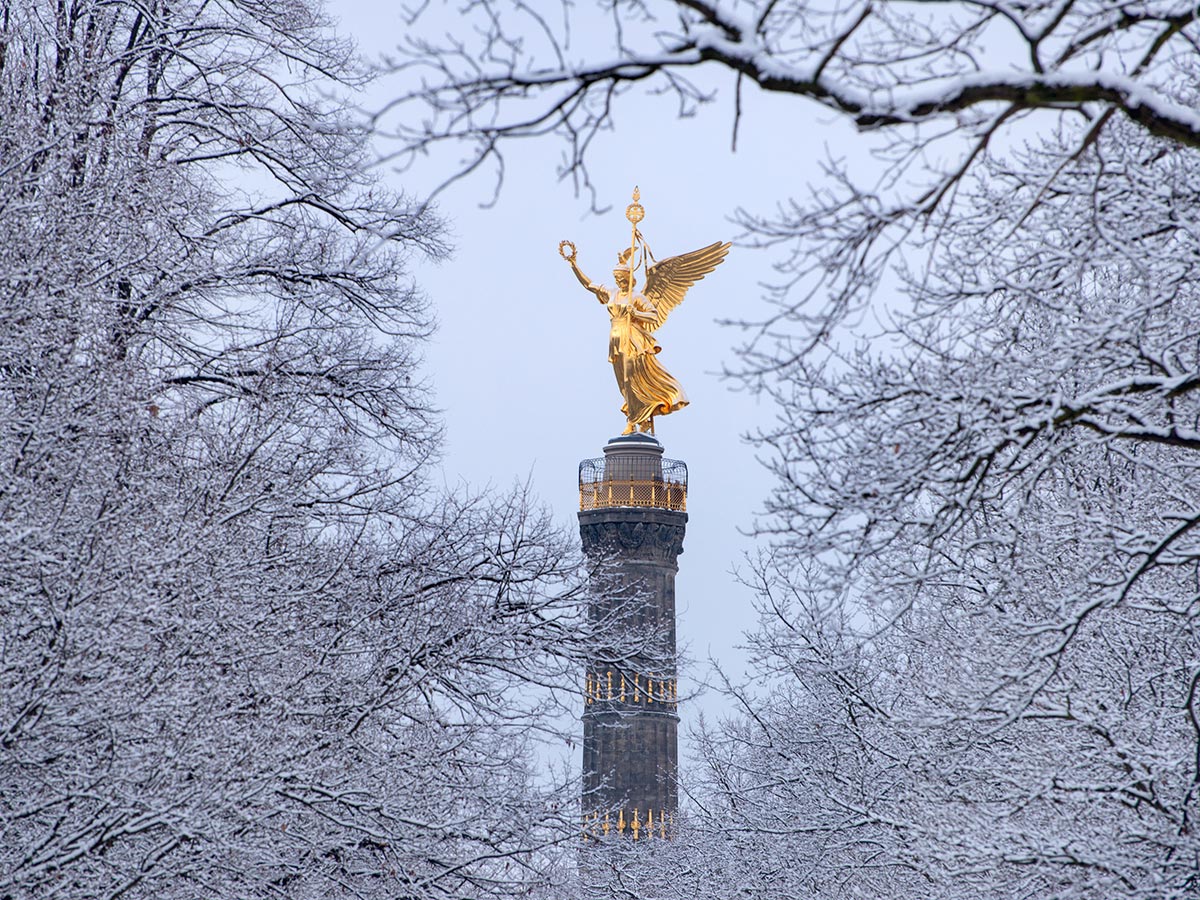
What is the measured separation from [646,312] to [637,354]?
107 centimetres

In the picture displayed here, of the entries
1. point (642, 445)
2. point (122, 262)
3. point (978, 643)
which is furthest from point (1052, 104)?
point (642, 445)

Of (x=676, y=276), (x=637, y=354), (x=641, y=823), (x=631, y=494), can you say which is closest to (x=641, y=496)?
(x=631, y=494)

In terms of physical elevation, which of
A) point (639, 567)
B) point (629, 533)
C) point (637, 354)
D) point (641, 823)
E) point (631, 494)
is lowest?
point (641, 823)

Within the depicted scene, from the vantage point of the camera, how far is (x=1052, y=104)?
6.57 m

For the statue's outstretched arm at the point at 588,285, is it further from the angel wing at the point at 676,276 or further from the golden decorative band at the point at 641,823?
the golden decorative band at the point at 641,823

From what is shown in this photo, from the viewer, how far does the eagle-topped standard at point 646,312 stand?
39.6 meters

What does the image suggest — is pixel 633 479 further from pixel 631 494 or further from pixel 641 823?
pixel 641 823

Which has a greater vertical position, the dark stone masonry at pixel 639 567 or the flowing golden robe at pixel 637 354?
the flowing golden robe at pixel 637 354

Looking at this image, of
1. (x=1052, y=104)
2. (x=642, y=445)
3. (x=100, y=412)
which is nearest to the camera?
(x=1052, y=104)

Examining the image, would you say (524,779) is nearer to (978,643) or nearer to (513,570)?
(513,570)

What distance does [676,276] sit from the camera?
39.8 m

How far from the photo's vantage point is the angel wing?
39.7 m

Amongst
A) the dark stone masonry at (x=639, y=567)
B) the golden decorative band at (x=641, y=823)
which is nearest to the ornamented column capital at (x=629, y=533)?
the dark stone masonry at (x=639, y=567)

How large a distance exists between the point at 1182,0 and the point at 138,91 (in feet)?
35.4
